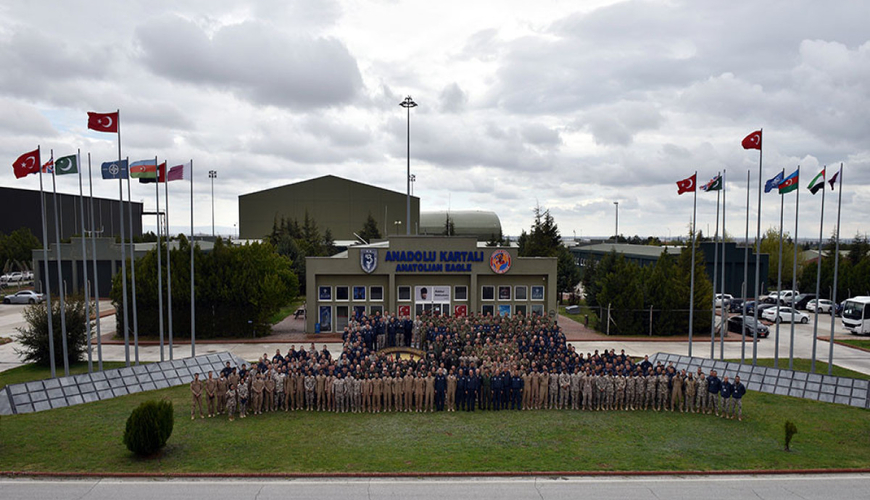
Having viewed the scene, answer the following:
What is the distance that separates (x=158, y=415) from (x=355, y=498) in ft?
17.0

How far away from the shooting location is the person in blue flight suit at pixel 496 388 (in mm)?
18078

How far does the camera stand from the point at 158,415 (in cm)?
1313

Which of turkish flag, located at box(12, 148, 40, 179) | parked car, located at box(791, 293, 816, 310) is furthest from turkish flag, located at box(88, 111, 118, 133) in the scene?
parked car, located at box(791, 293, 816, 310)

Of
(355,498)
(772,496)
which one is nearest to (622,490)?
(772,496)

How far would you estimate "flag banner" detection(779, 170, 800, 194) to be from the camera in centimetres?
2127

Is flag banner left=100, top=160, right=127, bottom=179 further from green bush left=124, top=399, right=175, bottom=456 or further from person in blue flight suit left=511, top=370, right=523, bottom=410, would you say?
person in blue flight suit left=511, top=370, right=523, bottom=410

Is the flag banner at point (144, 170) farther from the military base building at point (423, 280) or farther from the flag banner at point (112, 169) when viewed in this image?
the military base building at point (423, 280)

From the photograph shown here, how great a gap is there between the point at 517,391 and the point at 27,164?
17.5 m

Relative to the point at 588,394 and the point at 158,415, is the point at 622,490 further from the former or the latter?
the point at 158,415

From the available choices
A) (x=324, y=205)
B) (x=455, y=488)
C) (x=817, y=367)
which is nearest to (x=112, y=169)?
(x=455, y=488)

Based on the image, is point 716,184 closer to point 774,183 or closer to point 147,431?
point 774,183

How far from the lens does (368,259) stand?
3394 centimetres

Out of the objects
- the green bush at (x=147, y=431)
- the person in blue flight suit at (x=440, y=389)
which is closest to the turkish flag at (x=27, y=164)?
the green bush at (x=147, y=431)

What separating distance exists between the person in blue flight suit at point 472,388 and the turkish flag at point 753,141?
13719mm
